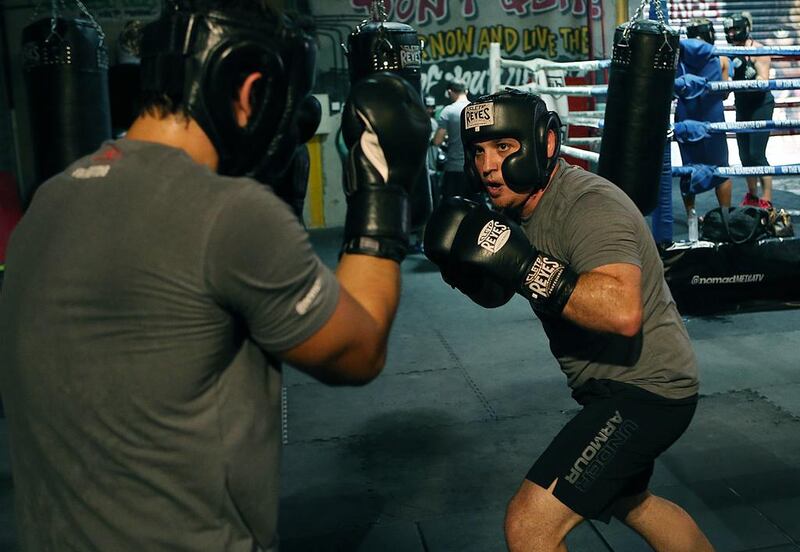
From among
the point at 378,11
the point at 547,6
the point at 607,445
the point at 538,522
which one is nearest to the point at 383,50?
the point at 378,11

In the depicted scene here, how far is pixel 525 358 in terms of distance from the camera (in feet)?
16.3

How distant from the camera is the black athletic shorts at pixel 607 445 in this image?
218 cm

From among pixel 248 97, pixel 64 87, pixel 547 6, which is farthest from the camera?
pixel 547 6

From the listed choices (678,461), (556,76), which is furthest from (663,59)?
(556,76)

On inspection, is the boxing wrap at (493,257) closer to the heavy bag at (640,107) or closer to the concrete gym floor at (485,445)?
the concrete gym floor at (485,445)

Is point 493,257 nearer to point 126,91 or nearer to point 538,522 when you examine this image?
point 538,522

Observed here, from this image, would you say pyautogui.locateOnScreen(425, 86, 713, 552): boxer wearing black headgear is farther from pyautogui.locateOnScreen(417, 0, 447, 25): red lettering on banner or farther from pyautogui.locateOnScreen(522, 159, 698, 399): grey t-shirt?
pyautogui.locateOnScreen(417, 0, 447, 25): red lettering on banner

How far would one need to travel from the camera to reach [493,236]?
2.22 metres

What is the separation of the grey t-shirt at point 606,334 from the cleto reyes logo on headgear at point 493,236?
181 millimetres

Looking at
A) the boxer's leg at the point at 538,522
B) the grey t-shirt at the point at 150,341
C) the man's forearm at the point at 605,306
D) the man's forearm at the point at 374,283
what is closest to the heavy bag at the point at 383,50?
the man's forearm at the point at 605,306

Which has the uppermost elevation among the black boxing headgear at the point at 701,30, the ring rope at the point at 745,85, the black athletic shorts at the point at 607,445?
the black boxing headgear at the point at 701,30

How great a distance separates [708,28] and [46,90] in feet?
18.4

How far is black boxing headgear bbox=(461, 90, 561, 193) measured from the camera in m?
2.41

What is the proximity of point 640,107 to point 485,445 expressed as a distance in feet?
6.49
